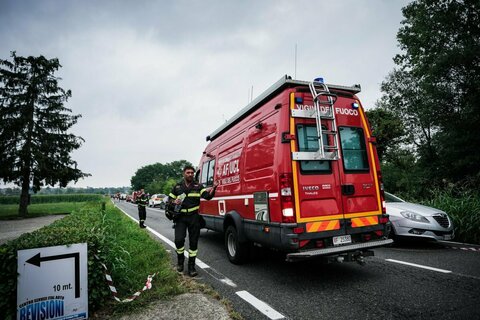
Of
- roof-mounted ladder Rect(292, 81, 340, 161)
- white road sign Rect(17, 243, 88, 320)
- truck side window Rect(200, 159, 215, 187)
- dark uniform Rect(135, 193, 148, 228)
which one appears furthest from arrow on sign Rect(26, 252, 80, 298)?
dark uniform Rect(135, 193, 148, 228)

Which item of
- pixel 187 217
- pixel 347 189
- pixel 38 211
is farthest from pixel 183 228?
pixel 38 211

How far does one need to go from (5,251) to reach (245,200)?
3388 mm

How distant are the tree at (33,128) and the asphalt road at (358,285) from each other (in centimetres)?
2122

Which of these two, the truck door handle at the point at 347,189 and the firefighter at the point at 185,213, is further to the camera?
the firefighter at the point at 185,213

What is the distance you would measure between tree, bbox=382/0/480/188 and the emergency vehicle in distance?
33.7 ft

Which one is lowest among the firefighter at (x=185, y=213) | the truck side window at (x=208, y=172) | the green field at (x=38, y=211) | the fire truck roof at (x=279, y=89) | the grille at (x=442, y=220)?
the green field at (x=38, y=211)

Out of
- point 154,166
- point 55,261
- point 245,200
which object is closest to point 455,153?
point 245,200

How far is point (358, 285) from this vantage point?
13.3 ft

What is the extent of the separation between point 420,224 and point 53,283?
22.6 ft

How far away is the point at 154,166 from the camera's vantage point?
123812 millimetres

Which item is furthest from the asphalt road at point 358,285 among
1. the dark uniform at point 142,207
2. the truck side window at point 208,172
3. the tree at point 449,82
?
the tree at point 449,82

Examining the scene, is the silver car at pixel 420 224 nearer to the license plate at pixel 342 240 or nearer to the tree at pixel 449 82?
the license plate at pixel 342 240

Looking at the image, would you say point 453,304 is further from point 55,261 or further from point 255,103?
point 55,261

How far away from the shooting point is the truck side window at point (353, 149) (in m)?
4.54
